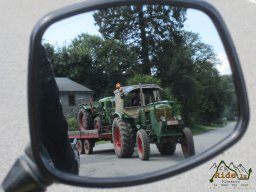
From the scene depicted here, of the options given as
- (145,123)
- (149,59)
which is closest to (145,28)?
(149,59)

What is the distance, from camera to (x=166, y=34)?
53.9 inches

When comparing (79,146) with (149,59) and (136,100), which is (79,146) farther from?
(149,59)

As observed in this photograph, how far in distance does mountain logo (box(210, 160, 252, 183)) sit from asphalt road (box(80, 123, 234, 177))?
3.43m

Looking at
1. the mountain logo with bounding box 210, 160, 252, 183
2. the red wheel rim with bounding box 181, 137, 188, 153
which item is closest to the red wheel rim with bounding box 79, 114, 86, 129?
the red wheel rim with bounding box 181, 137, 188, 153

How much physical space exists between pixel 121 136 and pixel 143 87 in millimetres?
150

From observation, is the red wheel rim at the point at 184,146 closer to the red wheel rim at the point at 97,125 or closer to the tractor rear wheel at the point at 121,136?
the tractor rear wheel at the point at 121,136

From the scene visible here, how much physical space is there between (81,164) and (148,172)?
0.59 ft

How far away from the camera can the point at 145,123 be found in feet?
4.77

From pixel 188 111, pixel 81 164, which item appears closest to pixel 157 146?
pixel 188 111

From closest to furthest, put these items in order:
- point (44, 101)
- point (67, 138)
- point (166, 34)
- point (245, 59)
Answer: point (44, 101) → point (67, 138) → point (166, 34) → point (245, 59)

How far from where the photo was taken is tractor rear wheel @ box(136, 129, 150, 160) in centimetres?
136

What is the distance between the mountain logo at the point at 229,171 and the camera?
4773 mm

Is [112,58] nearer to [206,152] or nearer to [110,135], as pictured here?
[110,135]

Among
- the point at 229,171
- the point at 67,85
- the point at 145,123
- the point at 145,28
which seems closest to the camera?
the point at 67,85
